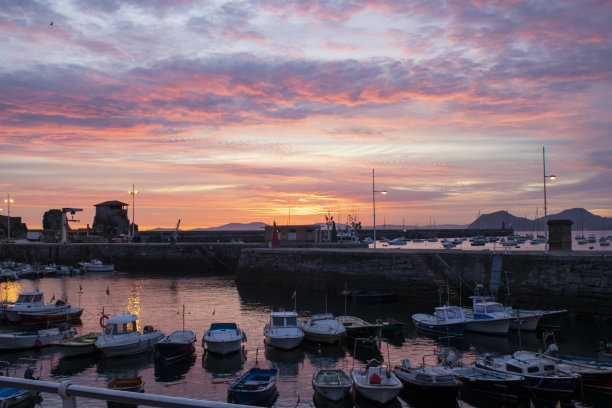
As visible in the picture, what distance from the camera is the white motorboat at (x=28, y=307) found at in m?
37.5

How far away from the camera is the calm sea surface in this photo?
22.8 meters

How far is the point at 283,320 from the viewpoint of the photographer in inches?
1194

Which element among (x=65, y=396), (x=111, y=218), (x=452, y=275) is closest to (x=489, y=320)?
(x=452, y=275)

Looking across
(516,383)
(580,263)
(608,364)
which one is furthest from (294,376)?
(580,263)

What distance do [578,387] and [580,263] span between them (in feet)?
59.4

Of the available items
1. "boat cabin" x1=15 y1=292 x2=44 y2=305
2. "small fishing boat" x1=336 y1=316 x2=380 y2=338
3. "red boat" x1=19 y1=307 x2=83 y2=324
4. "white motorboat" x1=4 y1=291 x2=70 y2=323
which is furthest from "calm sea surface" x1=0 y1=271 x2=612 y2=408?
"boat cabin" x1=15 y1=292 x2=44 y2=305

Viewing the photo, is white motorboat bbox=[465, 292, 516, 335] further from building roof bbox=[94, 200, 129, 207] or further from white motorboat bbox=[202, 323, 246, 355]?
building roof bbox=[94, 200, 129, 207]

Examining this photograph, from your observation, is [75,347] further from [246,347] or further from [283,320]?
[283,320]

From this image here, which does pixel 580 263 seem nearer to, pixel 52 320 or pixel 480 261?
pixel 480 261

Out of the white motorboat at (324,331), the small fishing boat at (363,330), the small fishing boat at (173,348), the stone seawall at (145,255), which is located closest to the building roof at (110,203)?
the stone seawall at (145,255)

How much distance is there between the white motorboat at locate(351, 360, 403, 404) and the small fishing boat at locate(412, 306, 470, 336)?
1239 cm

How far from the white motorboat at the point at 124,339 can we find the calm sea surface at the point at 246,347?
0.49 meters

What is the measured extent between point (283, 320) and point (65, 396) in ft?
87.1

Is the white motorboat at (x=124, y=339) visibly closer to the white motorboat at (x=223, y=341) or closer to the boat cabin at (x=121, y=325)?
the boat cabin at (x=121, y=325)
